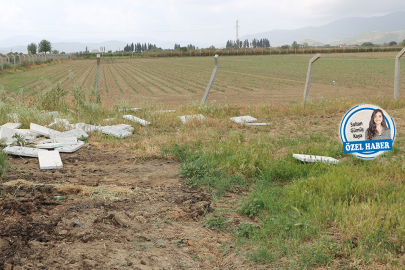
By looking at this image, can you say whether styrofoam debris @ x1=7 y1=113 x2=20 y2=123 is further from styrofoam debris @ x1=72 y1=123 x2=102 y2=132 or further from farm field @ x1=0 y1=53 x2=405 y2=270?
farm field @ x1=0 y1=53 x2=405 y2=270

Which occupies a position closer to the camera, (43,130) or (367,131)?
(367,131)

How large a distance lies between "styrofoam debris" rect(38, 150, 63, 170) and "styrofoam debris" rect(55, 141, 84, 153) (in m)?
0.27

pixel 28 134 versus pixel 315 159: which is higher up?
pixel 28 134

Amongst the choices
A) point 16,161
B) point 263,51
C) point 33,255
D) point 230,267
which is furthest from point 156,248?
point 263,51

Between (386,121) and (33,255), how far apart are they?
407 centimetres

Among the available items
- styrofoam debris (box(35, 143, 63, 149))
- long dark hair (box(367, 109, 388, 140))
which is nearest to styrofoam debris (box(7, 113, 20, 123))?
styrofoam debris (box(35, 143, 63, 149))

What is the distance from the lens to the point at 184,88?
67.9 ft

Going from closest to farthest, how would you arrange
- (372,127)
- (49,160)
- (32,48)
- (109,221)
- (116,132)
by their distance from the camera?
(109,221) → (372,127) → (49,160) → (116,132) → (32,48)

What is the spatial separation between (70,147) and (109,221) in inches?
137

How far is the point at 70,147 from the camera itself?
22.2 ft

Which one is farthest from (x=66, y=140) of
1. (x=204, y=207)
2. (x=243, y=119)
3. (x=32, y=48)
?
(x=32, y=48)

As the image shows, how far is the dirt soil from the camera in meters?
3.02

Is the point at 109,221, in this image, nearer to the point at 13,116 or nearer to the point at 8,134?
the point at 8,134

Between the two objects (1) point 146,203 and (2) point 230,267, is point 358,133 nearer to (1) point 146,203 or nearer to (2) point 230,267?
(2) point 230,267
